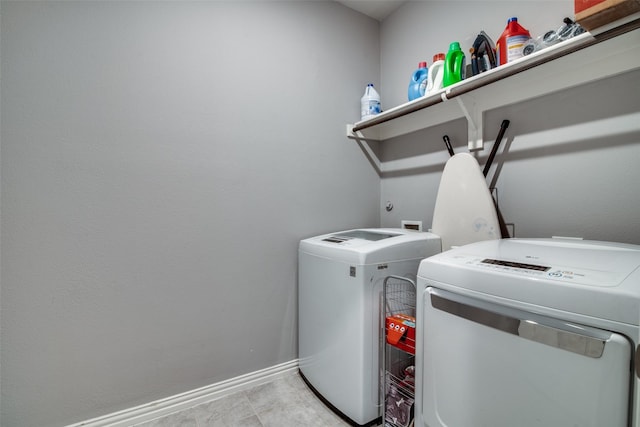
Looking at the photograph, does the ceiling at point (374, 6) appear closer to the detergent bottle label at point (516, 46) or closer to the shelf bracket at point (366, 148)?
the shelf bracket at point (366, 148)

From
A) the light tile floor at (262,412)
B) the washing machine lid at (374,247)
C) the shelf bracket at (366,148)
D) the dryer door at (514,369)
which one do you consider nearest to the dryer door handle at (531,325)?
the dryer door at (514,369)

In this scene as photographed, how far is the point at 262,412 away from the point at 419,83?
2.09 metres

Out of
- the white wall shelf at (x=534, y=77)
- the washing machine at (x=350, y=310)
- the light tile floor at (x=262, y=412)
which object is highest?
the white wall shelf at (x=534, y=77)

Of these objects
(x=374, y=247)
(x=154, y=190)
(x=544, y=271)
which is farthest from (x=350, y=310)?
(x=154, y=190)

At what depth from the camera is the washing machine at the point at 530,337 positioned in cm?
64

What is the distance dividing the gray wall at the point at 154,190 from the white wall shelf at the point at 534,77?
0.72 metres

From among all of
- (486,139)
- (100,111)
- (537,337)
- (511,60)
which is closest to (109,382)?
(100,111)

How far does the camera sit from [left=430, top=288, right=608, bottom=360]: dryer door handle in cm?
66

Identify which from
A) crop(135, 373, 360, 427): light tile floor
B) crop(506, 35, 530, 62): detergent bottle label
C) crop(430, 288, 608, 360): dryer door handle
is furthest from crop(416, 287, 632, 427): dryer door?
crop(506, 35, 530, 62): detergent bottle label

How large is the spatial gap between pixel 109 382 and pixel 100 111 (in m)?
1.29

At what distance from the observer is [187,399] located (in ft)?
5.00

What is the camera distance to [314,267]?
1.62m

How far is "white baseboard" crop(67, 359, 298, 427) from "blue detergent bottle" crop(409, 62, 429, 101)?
6.18ft

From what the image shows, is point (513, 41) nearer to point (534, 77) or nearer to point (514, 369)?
point (534, 77)
